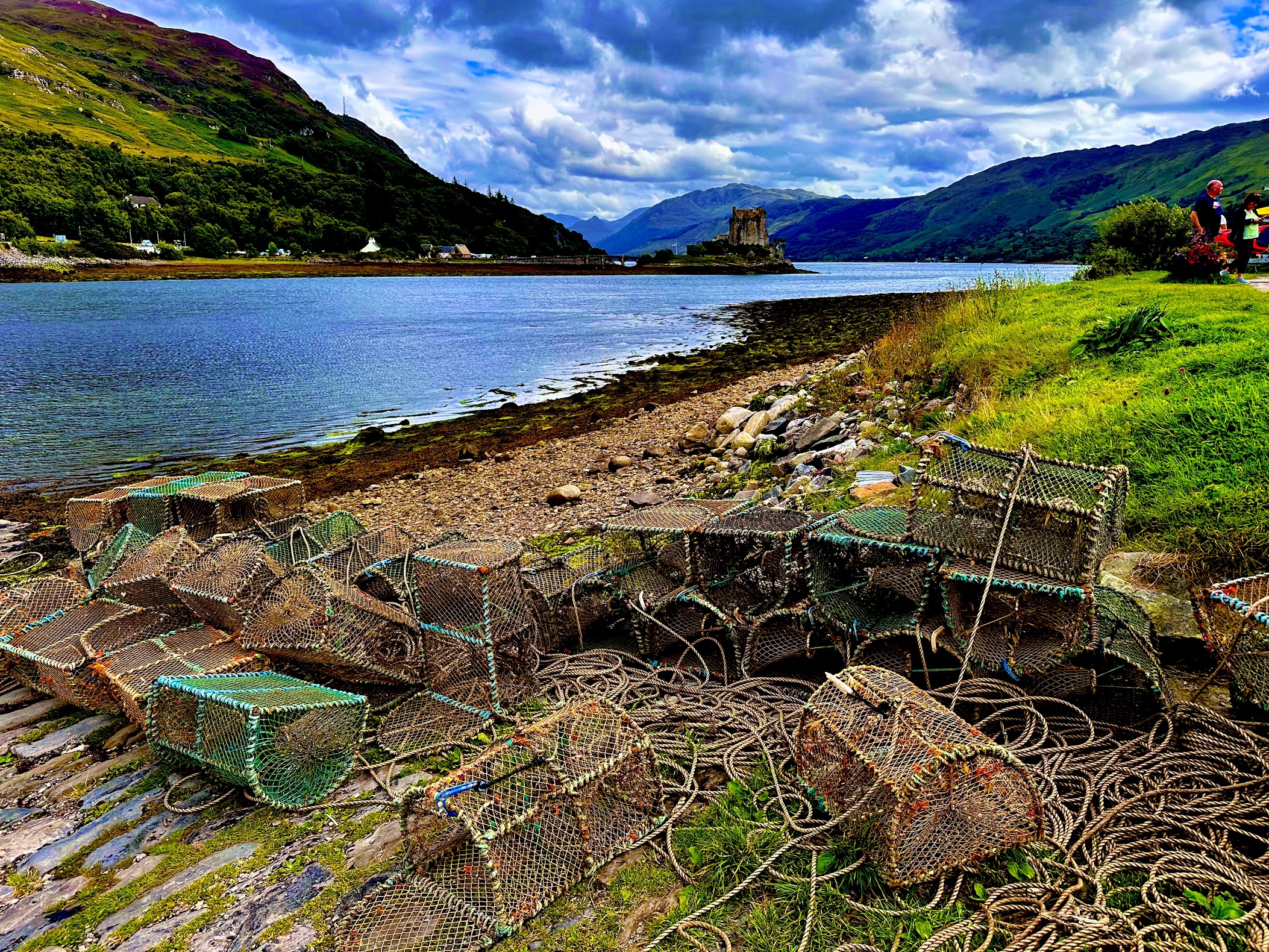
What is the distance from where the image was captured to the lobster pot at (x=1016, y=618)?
14.2 feet

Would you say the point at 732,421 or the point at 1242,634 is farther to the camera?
the point at 732,421

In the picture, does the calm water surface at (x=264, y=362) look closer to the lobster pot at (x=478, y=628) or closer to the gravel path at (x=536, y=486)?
the gravel path at (x=536, y=486)

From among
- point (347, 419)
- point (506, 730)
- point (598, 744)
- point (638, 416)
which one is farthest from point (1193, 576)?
point (347, 419)

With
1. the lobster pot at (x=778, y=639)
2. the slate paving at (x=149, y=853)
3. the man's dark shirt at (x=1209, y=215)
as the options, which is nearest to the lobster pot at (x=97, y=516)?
the slate paving at (x=149, y=853)

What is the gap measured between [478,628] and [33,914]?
9.23ft


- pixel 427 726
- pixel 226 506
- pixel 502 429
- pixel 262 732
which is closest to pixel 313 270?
pixel 502 429

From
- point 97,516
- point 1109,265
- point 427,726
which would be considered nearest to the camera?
point 427,726

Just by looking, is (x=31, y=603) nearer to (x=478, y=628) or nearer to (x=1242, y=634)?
(x=478, y=628)

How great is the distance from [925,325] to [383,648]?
1626 centimetres

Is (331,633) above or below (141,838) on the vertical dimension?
above

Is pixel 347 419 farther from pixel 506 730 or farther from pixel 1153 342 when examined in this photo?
pixel 1153 342

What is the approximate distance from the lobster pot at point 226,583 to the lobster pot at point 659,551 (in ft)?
9.46

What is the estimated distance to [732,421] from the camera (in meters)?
16.7

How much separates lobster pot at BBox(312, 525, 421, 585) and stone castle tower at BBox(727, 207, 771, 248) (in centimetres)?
19109
